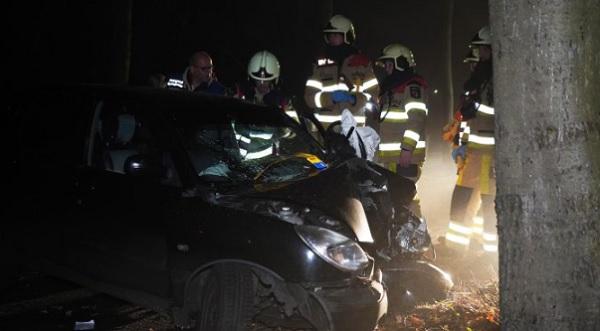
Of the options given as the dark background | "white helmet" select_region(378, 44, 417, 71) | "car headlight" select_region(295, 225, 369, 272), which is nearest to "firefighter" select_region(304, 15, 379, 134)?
"white helmet" select_region(378, 44, 417, 71)

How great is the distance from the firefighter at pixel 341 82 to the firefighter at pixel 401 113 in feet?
0.65

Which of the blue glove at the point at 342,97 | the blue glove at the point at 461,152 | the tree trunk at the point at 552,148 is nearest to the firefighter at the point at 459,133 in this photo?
the blue glove at the point at 461,152

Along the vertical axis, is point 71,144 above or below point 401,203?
above

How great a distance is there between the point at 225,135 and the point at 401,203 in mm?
1407

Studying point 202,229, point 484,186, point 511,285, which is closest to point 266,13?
point 484,186

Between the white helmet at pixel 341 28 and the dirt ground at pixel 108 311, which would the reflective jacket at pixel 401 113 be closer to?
the white helmet at pixel 341 28

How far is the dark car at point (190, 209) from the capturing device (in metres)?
3.09

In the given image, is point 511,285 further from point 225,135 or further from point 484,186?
point 484,186

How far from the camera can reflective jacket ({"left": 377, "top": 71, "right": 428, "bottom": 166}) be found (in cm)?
612

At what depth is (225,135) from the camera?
164 inches

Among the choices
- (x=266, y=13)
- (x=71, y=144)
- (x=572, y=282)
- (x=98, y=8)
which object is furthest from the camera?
(x=266, y=13)

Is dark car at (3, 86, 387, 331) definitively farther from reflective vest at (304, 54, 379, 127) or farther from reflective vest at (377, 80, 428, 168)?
reflective vest at (377, 80, 428, 168)

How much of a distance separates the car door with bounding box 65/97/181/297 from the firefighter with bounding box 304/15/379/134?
105 inches

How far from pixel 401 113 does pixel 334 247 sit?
11.2ft
